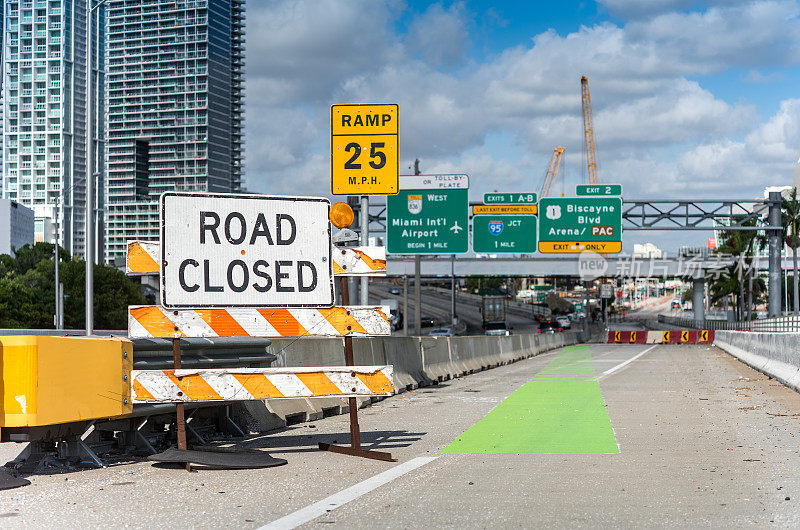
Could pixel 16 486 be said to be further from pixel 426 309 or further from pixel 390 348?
pixel 426 309

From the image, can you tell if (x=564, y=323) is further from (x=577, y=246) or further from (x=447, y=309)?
(x=577, y=246)

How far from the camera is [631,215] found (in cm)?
4612

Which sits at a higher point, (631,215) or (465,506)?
(631,215)

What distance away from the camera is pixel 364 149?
55.2ft

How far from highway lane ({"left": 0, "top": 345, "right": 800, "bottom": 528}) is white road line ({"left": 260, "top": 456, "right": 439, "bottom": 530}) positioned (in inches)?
0.9

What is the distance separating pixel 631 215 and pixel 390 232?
47.2 feet

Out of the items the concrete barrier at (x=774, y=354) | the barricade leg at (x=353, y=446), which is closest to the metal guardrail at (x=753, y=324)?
the concrete barrier at (x=774, y=354)

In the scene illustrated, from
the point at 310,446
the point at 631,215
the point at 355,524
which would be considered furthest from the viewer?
the point at 631,215

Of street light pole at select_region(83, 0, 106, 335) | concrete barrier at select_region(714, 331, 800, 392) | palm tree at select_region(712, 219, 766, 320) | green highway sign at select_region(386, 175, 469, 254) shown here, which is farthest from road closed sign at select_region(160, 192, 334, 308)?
palm tree at select_region(712, 219, 766, 320)

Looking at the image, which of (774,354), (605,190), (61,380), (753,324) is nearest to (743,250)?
(753,324)

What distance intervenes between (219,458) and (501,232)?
1366 inches

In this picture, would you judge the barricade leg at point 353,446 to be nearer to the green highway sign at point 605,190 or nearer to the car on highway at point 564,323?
the green highway sign at point 605,190

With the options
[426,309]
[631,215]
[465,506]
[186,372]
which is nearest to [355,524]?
[465,506]

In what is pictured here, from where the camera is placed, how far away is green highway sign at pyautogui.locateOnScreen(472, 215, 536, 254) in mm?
42938
